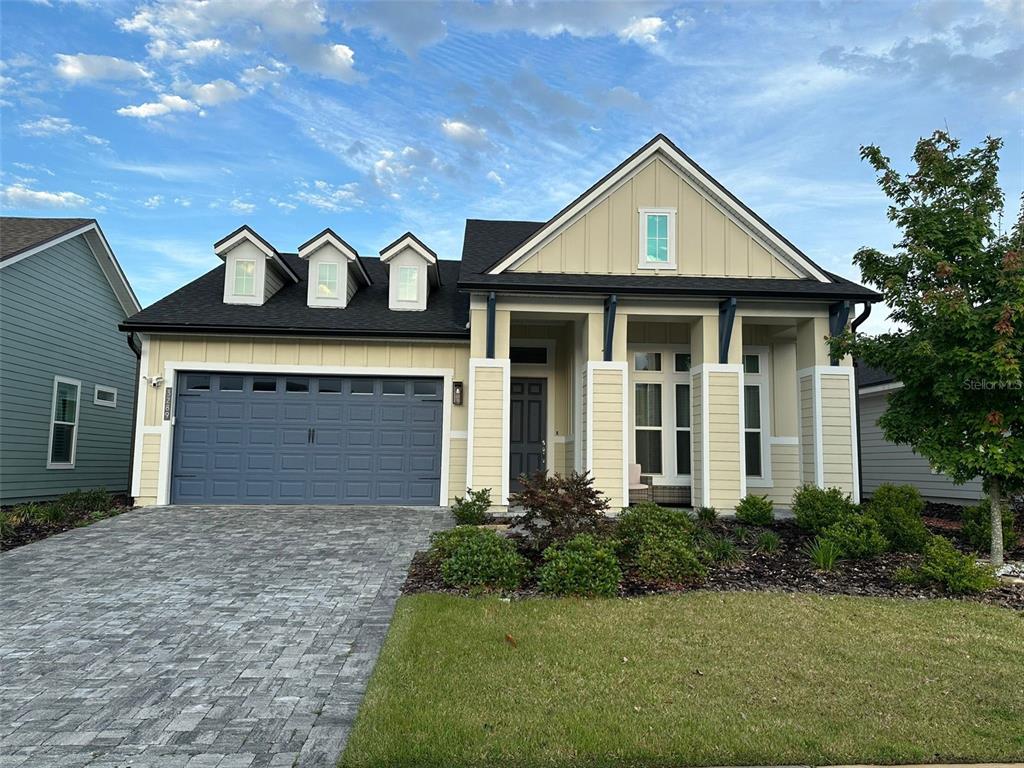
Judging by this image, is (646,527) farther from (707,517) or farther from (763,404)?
(763,404)

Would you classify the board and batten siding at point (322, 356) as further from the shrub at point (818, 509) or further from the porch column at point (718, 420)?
the shrub at point (818, 509)

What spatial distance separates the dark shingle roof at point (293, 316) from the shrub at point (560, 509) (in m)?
5.25

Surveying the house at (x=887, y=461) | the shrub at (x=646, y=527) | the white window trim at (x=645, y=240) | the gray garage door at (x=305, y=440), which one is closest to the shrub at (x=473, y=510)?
the gray garage door at (x=305, y=440)

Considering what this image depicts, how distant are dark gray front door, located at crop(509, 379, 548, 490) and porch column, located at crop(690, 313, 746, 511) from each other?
3252 millimetres

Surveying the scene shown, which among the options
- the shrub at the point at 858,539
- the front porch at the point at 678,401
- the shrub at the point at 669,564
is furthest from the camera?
the front porch at the point at 678,401

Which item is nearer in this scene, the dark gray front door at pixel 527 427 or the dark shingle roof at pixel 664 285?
the dark shingle roof at pixel 664 285

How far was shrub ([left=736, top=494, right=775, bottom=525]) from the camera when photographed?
9867mm

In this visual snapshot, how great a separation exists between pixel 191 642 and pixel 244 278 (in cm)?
932

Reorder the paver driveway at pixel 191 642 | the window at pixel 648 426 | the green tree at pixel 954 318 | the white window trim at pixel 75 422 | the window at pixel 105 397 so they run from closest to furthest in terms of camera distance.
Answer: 1. the paver driveway at pixel 191 642
2. the green tree at pixel 954 318
3. the window at pixel 648 426
4. the white window trim at pixel 75 422
5. the window at pixel 105 397

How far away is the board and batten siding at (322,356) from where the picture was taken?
11812 millimetres

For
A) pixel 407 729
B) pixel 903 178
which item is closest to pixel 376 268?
pixel 903 178

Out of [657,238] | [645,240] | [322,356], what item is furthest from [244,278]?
[657,238]

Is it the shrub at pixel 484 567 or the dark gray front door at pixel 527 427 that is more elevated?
the dark gray front door at pixel 527 427

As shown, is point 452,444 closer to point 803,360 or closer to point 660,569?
point 660,569
